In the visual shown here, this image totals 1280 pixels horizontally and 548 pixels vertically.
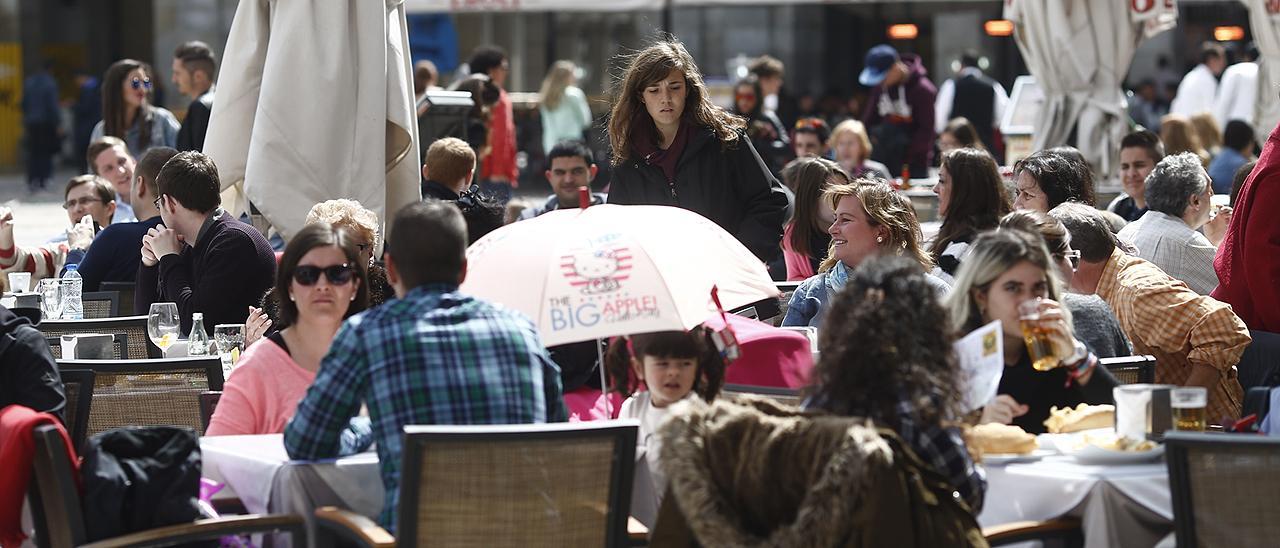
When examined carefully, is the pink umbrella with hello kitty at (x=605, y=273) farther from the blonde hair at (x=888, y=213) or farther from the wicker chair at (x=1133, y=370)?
the blonde hair at (x=888, y=213)

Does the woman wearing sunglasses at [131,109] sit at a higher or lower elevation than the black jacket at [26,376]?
higher

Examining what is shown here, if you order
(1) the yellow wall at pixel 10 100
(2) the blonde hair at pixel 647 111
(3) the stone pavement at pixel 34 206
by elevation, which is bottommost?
(3) the stone pavement at pixel 34 206

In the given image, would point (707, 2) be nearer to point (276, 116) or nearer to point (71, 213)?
point (71, 213)

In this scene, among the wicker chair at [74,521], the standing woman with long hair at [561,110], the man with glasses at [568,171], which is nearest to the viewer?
the wicker chair at [74,521]

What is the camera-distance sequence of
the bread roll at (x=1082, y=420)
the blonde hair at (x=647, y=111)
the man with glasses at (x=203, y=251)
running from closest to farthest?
the bread roll at (x=1082, y=420) → the man with glasses at (x=203, y=251) → the blonde hair at (x=647, y=111)

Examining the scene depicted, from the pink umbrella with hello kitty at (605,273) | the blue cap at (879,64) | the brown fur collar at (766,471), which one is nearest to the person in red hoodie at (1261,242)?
the pink umbrella with hello kitty at (605,273)

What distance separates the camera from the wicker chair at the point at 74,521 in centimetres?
409

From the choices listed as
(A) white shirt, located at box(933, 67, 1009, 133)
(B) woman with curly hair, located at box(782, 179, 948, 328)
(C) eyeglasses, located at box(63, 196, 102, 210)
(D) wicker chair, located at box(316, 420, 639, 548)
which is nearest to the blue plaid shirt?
(D) wicker chair, located at box(316, 420, 639, 548)

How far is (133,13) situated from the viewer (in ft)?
101

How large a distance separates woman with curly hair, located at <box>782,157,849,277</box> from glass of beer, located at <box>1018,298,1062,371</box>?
123 inches

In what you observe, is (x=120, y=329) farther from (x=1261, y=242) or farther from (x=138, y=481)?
(x=1261, y=242)

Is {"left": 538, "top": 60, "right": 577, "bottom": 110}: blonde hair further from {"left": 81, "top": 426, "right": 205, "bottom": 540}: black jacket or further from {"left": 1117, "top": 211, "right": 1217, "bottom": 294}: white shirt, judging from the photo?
{"left": 81, "top": 426, "right": 205, "bottom": 540}: black jacket

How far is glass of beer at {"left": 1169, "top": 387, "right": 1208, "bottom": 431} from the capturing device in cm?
445

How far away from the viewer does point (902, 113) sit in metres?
16.5
